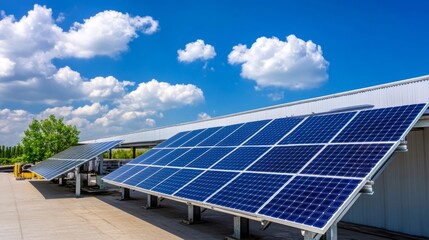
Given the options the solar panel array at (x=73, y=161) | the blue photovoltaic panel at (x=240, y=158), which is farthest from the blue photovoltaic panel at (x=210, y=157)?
the solar panel array at (x=73, y=161)

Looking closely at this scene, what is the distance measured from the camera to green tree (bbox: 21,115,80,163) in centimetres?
6241

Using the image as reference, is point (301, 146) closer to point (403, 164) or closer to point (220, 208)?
point (220, 208)

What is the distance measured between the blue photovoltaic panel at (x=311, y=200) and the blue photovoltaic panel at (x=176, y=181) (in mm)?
5837

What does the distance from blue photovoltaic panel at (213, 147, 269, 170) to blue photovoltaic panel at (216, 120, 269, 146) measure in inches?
53.8

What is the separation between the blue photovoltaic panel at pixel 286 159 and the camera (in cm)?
1227

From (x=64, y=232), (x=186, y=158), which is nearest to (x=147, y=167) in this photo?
(x=186, y=158)

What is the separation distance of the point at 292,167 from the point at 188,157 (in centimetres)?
824

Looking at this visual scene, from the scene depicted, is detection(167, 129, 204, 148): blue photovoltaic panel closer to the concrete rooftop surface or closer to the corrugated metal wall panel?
the concrete rooftop surface

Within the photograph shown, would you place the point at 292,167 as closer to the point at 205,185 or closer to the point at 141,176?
the point at 205,185

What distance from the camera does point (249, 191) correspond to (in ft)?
39.3

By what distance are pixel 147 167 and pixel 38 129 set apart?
49195 mm

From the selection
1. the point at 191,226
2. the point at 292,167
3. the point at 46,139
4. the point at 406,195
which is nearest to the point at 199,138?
the point at 191,226

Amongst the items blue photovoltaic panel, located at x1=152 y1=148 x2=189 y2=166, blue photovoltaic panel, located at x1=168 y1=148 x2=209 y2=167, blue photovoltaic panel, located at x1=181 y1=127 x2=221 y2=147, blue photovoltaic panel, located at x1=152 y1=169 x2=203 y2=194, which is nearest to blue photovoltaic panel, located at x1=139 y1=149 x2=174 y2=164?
blue photovoltaic panel, located at x1=152 y1=148 x2=189 y2=166

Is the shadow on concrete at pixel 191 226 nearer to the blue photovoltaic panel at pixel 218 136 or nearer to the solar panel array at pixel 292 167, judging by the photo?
the solar panel array at pixel 292 167
